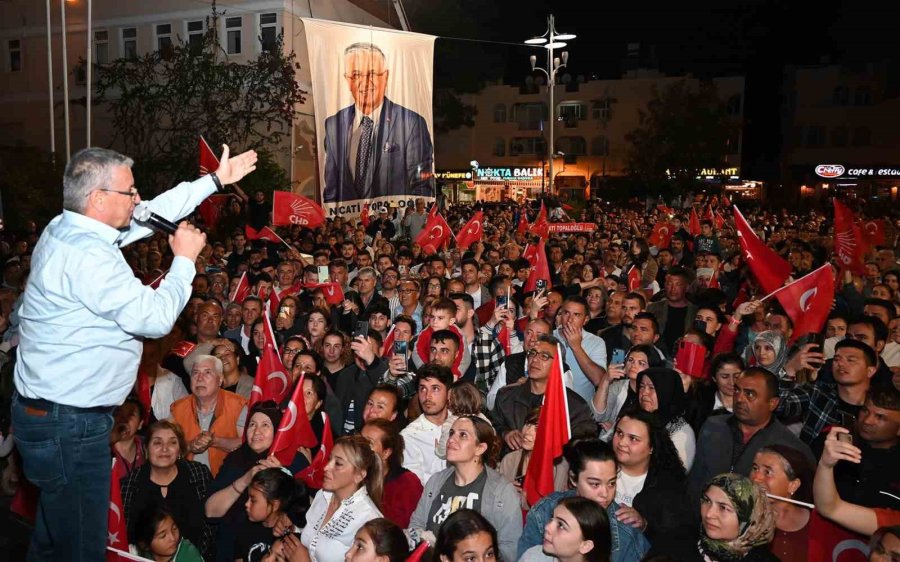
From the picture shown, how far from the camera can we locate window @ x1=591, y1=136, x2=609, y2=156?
5375 cm

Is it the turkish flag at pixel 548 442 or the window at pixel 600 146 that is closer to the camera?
the turkish flag at pixel 548 442

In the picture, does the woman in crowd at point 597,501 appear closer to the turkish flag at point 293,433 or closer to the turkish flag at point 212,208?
the turkish flag at point 293,433

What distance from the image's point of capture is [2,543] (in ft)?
17.0

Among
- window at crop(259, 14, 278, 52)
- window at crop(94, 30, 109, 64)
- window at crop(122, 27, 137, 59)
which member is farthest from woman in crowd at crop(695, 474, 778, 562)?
window at crop(94, 30, 109, 64)

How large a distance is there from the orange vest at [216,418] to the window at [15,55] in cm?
2604

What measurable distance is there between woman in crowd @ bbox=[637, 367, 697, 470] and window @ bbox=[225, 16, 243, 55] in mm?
23107

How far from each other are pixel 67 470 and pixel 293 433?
2192 millimetres

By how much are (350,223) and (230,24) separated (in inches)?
474

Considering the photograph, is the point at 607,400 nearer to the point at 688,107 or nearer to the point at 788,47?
the point at 688,107

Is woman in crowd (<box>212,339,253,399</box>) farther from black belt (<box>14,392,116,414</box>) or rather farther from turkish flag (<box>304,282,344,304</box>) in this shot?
black belt (<box>14,392,116,414</box>)

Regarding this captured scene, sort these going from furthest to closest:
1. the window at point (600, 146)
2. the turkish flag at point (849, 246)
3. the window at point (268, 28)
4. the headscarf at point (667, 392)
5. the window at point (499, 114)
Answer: the window at point (499, 114) → the window at point (600, 146) → the window at point (268, 28) → the turkish flag at point (849, 246) → the headscarf at point (667, 392)

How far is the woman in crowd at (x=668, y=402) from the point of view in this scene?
5.10 meters

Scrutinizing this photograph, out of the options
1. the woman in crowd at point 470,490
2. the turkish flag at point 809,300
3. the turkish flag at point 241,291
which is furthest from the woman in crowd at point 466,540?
the turkish flag at point 241,291

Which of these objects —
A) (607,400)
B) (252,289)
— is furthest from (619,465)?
Answer: (252,289)
